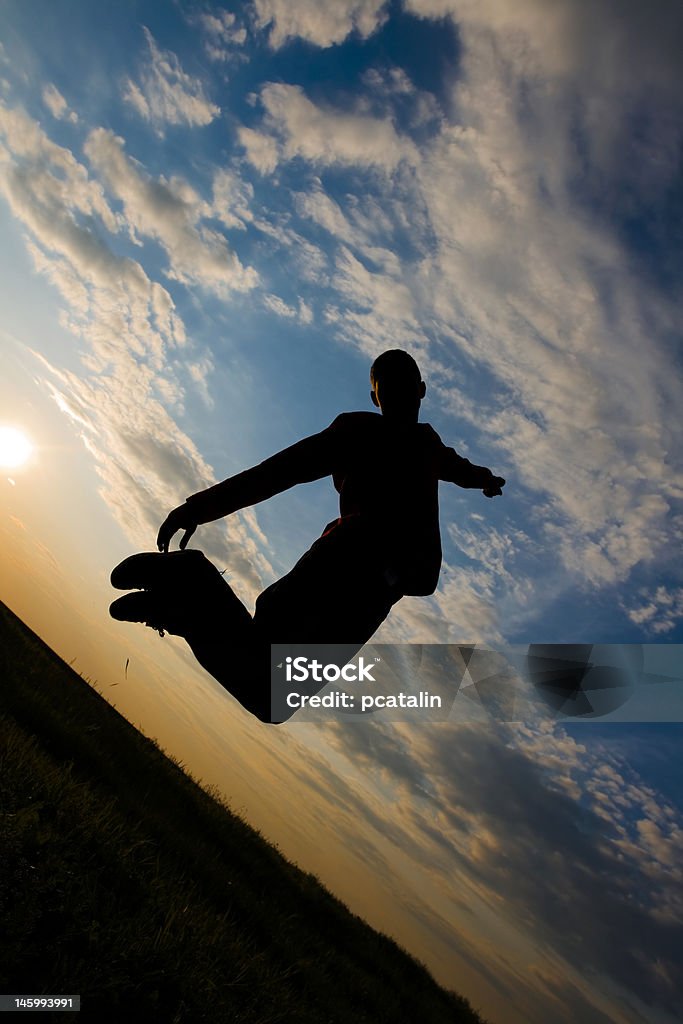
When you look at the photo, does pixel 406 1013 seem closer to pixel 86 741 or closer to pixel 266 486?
pixel 86 741

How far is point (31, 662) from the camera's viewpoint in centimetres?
1141

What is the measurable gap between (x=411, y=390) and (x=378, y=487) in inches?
28.3

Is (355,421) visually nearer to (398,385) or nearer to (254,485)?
(398,385)

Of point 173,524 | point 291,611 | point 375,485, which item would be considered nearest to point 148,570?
point 173,524

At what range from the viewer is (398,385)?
305 cm

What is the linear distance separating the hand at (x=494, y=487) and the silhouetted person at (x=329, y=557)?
51 cm

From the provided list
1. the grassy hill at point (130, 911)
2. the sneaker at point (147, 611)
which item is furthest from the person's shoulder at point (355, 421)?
the grassy hill at point (130, 911)

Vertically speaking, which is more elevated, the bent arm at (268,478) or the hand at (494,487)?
the hand at (494,487)

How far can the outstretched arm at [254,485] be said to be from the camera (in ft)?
8.15

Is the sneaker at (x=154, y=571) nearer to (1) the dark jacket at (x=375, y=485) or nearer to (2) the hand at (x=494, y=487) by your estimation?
(1) the dark jacket at (x=375, y=485)

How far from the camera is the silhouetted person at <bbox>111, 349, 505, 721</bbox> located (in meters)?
2.17

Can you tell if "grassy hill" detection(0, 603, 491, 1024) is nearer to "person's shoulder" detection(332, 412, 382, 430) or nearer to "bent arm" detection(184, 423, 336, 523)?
"bent arm" detection(184, 423, 336, 523)

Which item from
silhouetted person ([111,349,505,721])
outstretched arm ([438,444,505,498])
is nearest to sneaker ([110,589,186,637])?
silhouetted person ([111,349,505,721])

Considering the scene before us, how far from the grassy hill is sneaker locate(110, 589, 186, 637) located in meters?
2.64
